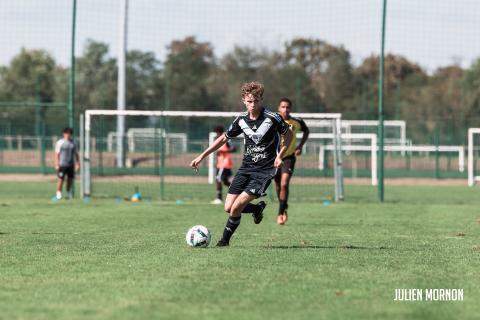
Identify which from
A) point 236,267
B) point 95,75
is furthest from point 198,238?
point 95,75

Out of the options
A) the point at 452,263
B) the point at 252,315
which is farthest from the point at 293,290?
the point at 452,263

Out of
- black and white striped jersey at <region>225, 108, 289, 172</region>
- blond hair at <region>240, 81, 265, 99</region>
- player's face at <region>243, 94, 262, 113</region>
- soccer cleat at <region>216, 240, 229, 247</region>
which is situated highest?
blond hair at <region>240, 81, 265, 99</region>

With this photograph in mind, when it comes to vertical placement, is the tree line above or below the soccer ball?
above

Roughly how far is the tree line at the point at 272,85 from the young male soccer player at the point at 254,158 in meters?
33.1

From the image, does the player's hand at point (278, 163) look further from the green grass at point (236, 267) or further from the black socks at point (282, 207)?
the black socks at point (282, 207)

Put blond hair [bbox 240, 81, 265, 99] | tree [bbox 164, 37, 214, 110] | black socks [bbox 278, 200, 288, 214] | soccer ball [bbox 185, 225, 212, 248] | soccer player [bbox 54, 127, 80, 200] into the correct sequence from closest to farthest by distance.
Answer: blond hair [bbox 240, 81, 265, 99] → soccer ball [bbox 185, 225, 212, 248] → black socks [bbox 278, 200, 288, 214] → soccer player [bbox 54, 127, 80, 200] → tree [bbox 164, 37, 214, 110]

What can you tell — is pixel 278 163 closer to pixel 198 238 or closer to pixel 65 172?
pixel 198 238

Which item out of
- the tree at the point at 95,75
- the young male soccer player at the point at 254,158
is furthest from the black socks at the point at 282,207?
the tree at the point at 95,75

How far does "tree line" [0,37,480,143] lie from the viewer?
5012 cm

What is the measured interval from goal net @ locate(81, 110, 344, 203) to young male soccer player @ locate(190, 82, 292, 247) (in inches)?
519

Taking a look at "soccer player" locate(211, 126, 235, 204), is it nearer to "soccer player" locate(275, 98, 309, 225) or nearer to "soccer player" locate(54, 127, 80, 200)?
"soccer player" locate(54, 127, 80, 200)

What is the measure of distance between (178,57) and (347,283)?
2051 inches

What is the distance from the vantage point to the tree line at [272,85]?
50.1m

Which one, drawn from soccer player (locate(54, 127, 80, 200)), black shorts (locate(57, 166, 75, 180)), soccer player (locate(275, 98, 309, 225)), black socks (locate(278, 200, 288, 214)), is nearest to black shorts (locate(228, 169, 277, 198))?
soccer player (locate(275, 98, 309, 225))
